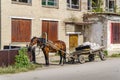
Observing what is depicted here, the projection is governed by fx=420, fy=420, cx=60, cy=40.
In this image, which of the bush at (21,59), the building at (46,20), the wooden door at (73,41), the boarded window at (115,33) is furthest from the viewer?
the boarded window at (115,33)

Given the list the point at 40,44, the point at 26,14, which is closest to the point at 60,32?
the point at 26,14

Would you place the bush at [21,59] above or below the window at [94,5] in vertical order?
below

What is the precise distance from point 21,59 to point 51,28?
12300 mm

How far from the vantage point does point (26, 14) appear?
32.2 meters

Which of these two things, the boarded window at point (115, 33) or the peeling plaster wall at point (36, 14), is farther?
the boarded window at point (115, 33)

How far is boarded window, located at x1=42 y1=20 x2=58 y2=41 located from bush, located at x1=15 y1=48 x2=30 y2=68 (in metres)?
11.0

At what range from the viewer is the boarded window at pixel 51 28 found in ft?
111

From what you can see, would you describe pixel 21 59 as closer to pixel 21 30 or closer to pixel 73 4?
pixel 21 30

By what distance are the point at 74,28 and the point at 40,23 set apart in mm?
4756

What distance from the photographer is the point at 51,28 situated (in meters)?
34.5

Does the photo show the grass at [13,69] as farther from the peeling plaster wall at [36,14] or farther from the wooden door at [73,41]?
the wooden door at [73,41]

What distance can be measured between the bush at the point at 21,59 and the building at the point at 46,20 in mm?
7435

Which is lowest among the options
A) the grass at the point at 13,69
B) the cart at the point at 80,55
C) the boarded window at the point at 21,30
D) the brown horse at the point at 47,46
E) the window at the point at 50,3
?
the grass at the point at 13,69

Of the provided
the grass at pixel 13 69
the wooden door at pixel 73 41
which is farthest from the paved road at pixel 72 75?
the wooden door at pixel 73 41
